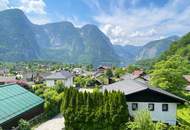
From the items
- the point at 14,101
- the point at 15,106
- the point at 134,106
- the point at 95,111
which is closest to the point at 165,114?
the point at 134,106

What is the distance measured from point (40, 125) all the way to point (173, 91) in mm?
29245

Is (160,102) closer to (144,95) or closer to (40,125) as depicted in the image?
(144,95)

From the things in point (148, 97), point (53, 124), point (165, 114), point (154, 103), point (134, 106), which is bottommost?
point (53, 124)

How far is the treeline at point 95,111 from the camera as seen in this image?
2978 cm

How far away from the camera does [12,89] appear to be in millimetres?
38625

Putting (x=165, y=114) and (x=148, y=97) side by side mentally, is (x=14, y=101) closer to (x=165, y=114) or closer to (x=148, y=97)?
(x=148, y=97)

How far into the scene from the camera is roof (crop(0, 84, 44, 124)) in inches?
1216

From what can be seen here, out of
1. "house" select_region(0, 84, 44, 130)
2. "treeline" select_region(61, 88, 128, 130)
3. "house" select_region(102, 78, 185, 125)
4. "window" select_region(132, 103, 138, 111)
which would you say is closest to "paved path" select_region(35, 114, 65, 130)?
"house" select_region(0, 84, 44, 130)

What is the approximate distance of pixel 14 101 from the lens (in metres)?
35.2

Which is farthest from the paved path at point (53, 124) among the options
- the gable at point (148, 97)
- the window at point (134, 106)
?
the gable at point (148, 97)

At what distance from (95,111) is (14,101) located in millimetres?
10855

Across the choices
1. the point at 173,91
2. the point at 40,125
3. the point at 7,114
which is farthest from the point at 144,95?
the point at 173,91

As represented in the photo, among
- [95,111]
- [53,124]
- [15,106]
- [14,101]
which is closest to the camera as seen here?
[95,111]

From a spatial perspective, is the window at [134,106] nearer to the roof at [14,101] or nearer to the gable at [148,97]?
the gable at [148,97]
